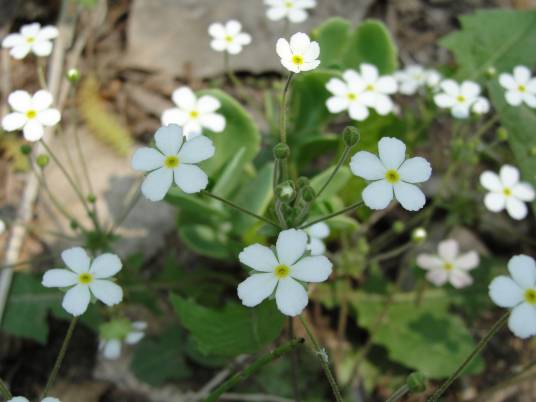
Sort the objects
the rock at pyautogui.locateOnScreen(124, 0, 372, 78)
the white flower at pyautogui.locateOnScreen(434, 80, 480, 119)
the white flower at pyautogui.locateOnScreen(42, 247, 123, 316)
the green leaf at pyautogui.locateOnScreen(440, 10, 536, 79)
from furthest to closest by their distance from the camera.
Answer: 1. the rock at pyautogui.locateOnScreen(124, 0, 372, 78)
2. the green leaf at pyautogui.locateOnScreen(440, 10, 536, 79)
3. the white flower at pyautogui.locateOnScreen(434, 80, 480, 119)
4. the white flower at pyautogui.locateOnScreen(42, 247, 123, 316)

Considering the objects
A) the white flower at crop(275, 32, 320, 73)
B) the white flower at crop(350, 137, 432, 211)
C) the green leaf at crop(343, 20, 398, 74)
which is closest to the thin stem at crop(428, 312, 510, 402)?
the white flower at crop(350, 137, 432, 211)

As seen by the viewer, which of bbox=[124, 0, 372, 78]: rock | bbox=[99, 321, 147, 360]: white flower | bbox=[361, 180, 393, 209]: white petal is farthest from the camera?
bbox=[124, 0, 372, 78]: rock

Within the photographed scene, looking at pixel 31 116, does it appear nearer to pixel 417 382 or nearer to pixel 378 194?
pixel 378 194

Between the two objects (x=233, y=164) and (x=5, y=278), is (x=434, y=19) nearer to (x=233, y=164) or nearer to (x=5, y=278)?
(x=233, y=164)

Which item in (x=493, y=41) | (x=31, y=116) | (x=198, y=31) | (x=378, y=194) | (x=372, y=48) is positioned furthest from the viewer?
(x=198, y=31)

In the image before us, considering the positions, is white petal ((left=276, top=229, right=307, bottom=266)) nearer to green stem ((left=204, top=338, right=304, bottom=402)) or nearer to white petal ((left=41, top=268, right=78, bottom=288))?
green stem ((left=204, top=338, right=304, bottom=402))

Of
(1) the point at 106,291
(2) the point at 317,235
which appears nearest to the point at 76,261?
(1) the point at 106,291
